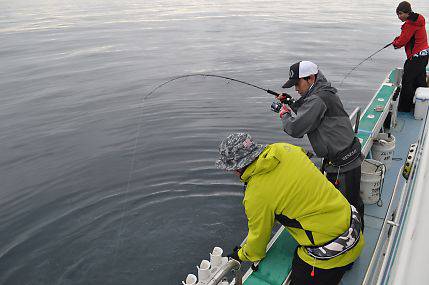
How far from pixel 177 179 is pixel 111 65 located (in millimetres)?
14668

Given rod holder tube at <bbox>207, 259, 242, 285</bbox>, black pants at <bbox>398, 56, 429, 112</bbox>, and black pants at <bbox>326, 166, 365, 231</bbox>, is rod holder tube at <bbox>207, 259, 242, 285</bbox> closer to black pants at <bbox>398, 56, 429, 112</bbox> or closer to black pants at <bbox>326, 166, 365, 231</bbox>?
black pants at <bbox>326, 166, 365, 231</bbox>

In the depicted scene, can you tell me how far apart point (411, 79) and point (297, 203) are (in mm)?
7027

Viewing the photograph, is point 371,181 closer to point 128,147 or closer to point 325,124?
point 325,124

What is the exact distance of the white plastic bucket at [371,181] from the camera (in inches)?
202

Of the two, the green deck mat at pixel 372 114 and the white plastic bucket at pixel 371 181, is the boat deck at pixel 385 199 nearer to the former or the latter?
the white plastic bucket at pixel 371 181

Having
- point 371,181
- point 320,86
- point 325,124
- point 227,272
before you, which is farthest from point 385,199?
point 227,272

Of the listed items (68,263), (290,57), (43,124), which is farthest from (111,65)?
(68,263)

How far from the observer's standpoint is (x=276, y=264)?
12.2ft

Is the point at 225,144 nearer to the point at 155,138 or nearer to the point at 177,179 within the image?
the point at 177,179

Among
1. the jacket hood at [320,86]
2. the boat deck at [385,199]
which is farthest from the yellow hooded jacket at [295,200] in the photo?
the boat deck at [385,199]

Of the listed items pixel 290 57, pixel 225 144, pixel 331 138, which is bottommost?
pixel 290 57

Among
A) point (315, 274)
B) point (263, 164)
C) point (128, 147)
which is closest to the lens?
point (263, 164)

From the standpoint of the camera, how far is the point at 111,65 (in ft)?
69.3

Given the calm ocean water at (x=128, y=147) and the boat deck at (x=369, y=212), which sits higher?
the boat deck at (x=369, y=212)
